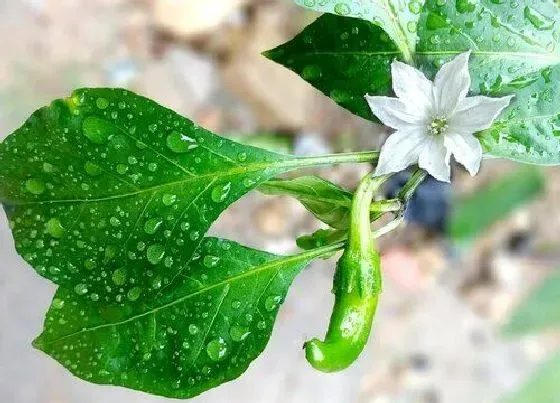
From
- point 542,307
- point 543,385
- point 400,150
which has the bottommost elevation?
point 400,150

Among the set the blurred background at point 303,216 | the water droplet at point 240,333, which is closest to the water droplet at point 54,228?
the water droplet at point 240,333

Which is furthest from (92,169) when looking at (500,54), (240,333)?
(500,54)

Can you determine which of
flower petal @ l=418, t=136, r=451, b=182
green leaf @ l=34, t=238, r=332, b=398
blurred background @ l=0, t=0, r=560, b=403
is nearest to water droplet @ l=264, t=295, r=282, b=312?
green leaf @ l=34, t=238, r=332, b=398

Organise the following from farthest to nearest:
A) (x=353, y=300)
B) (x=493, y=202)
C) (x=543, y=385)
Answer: (x=493, y=202)
(x=543, y=385)
(x=353, y=300)

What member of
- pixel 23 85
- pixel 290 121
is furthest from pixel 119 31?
pixel 290 121

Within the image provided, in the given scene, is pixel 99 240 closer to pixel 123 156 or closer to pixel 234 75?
pixel 123 156

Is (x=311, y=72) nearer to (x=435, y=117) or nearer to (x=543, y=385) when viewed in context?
(x=435, y=117)

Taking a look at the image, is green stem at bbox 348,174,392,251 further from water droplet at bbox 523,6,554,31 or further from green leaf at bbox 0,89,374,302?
water droplet at bbox 523,6,554,31
